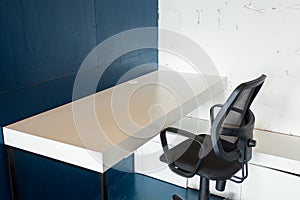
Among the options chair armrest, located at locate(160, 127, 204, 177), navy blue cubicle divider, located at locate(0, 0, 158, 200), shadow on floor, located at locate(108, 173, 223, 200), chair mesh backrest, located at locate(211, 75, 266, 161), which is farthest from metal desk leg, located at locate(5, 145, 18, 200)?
chair mesh backrest, located at locate(211, 75, 266, 161)

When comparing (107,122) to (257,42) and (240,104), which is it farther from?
(257,42)

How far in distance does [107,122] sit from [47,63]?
49cm

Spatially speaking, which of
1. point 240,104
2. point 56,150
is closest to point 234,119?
point 240,104

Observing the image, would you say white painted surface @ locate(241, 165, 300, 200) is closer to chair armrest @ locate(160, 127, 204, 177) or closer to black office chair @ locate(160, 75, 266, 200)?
black office chair @ locate(160, 75, 266, 200)

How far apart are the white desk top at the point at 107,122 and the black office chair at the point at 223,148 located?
7.5 inches

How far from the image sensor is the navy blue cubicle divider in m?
1.60

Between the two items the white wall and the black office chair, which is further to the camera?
the white wall

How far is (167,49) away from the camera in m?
2.79

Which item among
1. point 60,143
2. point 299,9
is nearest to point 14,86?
point 60,143

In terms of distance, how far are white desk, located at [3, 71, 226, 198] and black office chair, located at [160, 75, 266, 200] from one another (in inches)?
7.9

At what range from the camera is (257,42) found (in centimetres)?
239

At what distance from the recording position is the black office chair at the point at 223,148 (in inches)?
68.0

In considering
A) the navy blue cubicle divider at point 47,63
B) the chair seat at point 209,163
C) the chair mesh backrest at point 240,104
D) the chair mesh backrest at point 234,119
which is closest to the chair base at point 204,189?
the chair seat at point 209,163

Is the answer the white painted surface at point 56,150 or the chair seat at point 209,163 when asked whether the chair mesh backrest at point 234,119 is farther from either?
the white painted surface at point 56,150
